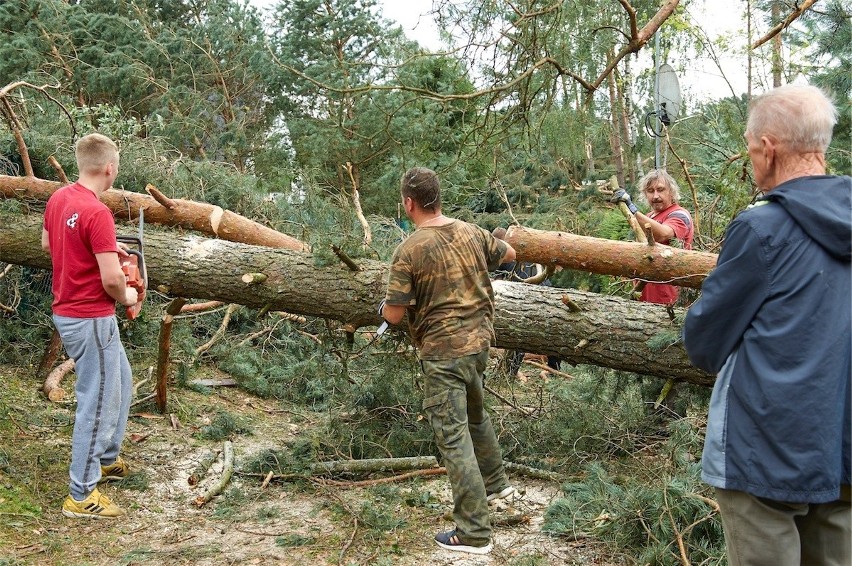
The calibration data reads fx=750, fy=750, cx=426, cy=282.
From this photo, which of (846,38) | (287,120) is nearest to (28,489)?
(846,38)

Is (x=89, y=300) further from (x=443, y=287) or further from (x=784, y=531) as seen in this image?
(x=784, y=531)

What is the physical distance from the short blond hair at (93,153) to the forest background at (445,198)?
1.51 m

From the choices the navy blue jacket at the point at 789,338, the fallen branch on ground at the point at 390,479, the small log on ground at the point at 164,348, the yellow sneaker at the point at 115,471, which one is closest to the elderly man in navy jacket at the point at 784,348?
the navy blue jacket at the point at 789,338

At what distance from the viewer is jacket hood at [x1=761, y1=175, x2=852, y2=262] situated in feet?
6.47

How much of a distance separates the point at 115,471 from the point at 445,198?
24.8 ft

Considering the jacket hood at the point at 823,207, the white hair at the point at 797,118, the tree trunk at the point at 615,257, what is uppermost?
the white hair at the point at 797,118

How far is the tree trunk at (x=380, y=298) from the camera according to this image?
15.6 ft

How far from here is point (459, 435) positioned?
3.75 meters

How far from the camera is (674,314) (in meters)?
4.70

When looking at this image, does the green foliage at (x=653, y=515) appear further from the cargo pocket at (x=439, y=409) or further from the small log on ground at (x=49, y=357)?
the small log on ground at (x=49, y=357)

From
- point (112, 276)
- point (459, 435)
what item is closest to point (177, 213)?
point (112, 276)

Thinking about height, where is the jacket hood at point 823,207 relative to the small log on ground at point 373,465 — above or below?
above

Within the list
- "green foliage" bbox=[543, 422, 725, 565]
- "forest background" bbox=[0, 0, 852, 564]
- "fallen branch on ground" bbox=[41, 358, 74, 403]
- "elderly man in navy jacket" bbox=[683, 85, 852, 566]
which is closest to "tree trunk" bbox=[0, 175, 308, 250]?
"forest background" bbox=[0, 0, 852, 564]

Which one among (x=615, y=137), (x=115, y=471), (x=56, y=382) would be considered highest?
(x=615, y=137)
